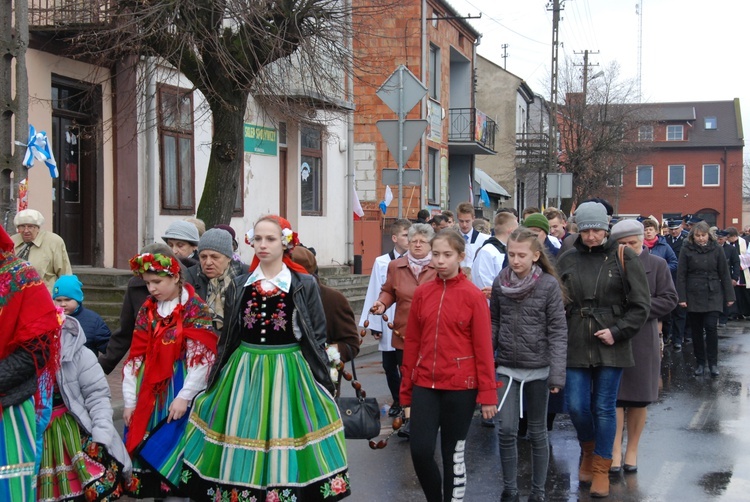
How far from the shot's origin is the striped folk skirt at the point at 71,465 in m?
4.57

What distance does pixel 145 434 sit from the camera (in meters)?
5.28

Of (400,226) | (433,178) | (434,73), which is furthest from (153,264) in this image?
(433,178)

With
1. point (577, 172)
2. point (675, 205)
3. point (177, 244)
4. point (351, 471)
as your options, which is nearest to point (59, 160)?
point (177, 244)

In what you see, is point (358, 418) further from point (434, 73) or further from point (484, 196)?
point (484, 196)

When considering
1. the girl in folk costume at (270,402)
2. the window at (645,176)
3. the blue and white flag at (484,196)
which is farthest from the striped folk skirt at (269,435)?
the window at (645,176)

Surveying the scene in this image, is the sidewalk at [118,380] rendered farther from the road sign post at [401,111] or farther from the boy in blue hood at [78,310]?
the boy in blue hood at [78,310]

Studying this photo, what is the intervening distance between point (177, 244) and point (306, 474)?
309 cm

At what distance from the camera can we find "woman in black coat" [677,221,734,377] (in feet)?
39.6

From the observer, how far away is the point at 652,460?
746 cm

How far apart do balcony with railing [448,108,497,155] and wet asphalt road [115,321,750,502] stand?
23.0 metres

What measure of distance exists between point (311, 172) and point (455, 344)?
1613cm

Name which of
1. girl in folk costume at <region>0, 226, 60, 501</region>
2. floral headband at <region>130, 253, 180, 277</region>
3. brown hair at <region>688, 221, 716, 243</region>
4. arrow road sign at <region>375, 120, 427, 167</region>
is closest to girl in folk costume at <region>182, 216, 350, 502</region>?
floral headband at <region>130, 253, 180, 277</region>

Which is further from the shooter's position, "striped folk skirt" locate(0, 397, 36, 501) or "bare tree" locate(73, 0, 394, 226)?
"bare tree" locate(73, 0, 394, 226)

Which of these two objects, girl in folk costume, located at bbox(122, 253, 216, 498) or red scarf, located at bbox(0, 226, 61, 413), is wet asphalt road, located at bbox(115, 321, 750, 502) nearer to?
girl in folk costume, located at bbox(122, 253, 216, 498)
